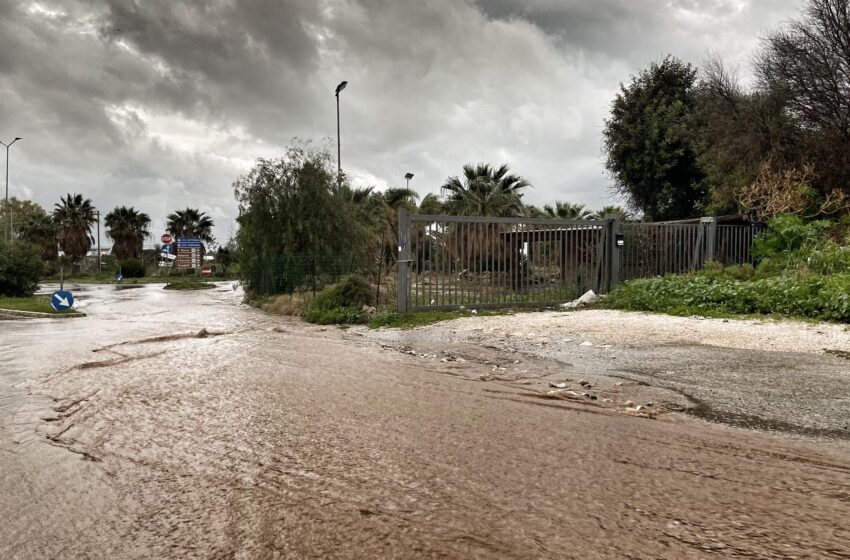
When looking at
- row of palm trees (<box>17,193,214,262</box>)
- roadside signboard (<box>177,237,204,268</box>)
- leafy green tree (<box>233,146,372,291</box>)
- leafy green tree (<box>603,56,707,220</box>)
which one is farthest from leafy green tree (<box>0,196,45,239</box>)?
leafy green tree (<box>603,56,707,220</box>)

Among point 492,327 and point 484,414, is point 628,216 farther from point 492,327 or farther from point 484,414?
point 484,414

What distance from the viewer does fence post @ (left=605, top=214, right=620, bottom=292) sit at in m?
12.6

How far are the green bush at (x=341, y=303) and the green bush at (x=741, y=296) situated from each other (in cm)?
529

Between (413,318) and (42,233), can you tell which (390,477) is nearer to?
(413,318)

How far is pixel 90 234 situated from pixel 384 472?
65.2 meters

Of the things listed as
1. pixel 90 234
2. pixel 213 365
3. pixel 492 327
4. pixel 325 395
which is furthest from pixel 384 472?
pixel 90 234

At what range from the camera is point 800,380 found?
16.0 ft

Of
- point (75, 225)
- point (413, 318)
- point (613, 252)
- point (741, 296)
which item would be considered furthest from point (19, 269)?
point (75, 225)

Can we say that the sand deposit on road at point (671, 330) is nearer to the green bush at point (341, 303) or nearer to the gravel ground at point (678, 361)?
the gravel ground at point (678, 361)

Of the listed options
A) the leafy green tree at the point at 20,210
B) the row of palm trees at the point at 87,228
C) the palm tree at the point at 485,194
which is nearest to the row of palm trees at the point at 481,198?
the palm tree at the point at 485,194

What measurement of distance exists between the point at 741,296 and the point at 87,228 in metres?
62.6

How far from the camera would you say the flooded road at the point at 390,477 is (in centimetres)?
208

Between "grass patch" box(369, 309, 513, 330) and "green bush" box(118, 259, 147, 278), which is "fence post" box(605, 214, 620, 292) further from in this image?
"green bush" box(118, 259, 147, 278)

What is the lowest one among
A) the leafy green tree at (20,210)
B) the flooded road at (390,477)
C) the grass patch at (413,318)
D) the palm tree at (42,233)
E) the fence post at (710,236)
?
the flooded road at (390,477)
